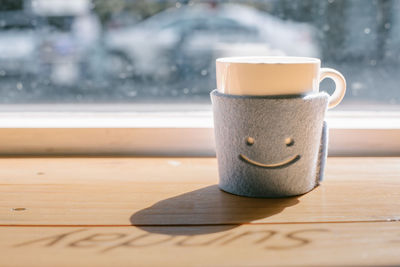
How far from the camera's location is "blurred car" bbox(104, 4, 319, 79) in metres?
0.93

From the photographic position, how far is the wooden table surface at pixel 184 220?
46 centimetres

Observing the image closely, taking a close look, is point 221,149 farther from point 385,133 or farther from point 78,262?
point 385,133

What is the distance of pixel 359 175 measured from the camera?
0.74m

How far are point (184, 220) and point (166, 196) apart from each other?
0.30ft

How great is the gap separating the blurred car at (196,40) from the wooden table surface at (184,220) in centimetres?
26

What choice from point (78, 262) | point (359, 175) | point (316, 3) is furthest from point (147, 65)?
point (78, 262)

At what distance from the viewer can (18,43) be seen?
3.12 ft

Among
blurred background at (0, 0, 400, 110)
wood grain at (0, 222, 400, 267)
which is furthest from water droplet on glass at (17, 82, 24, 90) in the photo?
wood grain at (0, 222, 400, 267)

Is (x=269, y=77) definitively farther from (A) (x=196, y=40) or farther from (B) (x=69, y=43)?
(B) (x=69, y=43)

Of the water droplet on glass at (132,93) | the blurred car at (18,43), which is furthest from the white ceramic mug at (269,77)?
the blurred car at (18,43)

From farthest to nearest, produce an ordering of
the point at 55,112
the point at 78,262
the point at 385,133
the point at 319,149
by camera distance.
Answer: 1. the point at 55,112
2. the point at 385,133
3. the point at 319,149
4. the point at 78,262

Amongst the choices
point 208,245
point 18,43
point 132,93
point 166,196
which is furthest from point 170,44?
point 208,245

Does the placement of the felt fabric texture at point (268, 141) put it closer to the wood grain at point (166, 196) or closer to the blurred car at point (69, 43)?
the wood grain at point (166, 196)

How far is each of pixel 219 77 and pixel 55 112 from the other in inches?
18.4
